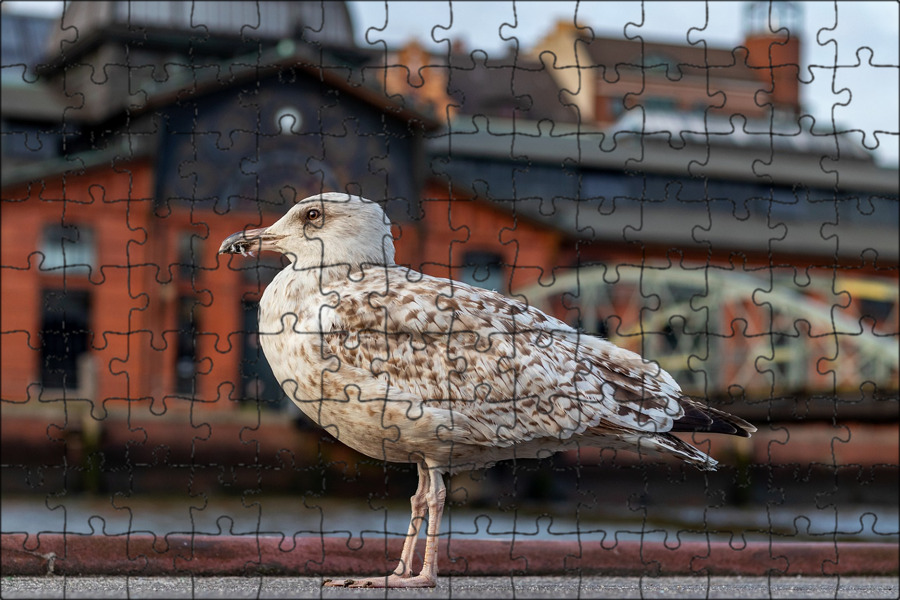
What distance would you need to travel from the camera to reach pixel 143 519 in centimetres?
2206

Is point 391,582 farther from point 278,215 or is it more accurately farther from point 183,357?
point 183,357

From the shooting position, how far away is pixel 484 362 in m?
6.28

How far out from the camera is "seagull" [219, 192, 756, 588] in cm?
608

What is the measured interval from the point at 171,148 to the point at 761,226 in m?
18.4

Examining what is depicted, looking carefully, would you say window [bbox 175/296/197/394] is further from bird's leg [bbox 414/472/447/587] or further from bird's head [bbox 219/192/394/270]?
bird's leg [bbox 414/472/447/587]

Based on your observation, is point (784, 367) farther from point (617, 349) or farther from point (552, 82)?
point (617, 349)

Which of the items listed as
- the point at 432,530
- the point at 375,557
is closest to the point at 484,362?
the point at 432,530

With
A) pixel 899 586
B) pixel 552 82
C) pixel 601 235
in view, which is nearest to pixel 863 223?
pixel 601 235

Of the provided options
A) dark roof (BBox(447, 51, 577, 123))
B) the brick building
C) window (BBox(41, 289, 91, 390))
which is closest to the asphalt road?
the brick building

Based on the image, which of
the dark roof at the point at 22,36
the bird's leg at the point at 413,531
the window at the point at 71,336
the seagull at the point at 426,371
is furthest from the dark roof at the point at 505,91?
the bird's leg at the point at 413,531

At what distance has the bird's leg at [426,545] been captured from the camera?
596 centimetres

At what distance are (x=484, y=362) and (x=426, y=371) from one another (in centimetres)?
31

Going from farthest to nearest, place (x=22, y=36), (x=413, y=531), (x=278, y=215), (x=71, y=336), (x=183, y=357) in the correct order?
(x=22, y=36)
(x=183, y=357)
(x=71, y=336)
(x=278, y=215)
(x=413, y=531)
